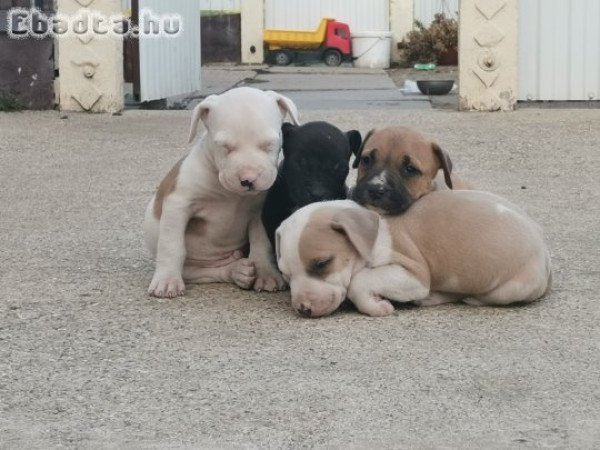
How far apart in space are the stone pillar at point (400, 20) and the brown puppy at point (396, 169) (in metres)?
14.8

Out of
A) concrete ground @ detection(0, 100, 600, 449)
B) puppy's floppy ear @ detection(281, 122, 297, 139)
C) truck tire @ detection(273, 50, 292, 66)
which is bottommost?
concrete ground @ detection(0, 100, 600, 449)

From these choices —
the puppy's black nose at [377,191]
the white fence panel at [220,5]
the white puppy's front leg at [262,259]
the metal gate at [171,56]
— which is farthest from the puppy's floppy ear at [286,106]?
the white fence panel at [220,5]

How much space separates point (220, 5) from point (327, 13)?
1733 millimetres

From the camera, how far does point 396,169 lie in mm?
4797

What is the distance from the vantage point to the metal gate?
11.2 meters

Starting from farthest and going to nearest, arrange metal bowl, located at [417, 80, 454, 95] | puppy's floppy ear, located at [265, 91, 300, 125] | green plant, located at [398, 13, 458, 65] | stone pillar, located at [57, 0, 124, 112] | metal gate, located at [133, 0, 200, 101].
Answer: green plant, located at [398, 13, 458, 65]
metal bowl, located at [417, 80, 454, 95]
metal gate, located at [133, 0, 200, 101]
stone pillar, located at [57, 0, 124, 112]
puppy's floppy ear, located at [265, 91, 300, 125]

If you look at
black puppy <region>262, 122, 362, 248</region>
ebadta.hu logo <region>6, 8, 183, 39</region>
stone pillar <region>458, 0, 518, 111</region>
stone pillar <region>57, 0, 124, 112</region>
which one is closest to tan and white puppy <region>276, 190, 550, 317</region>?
black puppy <region>262, 122, 362, 248</region>

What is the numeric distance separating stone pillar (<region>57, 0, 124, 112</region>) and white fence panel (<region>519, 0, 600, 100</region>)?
3.59 m

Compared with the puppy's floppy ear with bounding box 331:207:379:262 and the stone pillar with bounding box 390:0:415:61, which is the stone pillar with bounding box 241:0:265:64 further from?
the puppy's floppy ear with bounding box 331:207:379:262

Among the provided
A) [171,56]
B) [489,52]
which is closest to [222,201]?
[489,52]

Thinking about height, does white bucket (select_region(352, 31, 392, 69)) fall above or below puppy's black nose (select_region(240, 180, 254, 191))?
above

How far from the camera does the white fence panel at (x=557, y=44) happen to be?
11.0 metres

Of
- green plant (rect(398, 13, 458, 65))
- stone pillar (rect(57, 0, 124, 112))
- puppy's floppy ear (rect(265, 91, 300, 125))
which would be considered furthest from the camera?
green plant (rect(398, 13, 458, 65))

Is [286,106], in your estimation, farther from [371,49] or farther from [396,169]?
[371,49]
